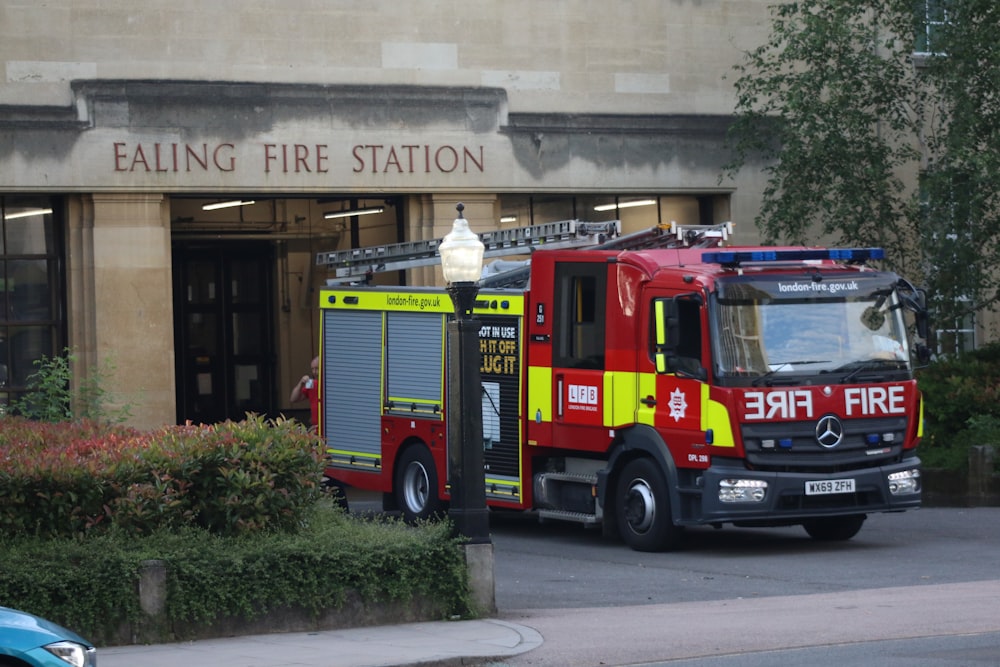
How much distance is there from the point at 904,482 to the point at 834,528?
57.8 inches

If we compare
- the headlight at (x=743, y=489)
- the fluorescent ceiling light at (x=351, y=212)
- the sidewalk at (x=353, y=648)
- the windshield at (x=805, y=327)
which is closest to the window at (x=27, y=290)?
the fluorescent ceiling light at (x=351, y=212)

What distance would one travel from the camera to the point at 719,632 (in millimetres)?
12164

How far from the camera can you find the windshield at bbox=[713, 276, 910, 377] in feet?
53.8

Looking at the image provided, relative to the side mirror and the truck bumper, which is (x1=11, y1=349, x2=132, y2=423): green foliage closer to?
the truck bumper

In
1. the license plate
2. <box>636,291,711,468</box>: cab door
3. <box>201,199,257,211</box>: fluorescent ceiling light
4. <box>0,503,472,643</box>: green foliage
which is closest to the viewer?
<box>0,503,472,643</box>: green foliage

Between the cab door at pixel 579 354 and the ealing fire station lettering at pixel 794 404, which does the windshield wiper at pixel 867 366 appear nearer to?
the ealing fire station lettering at pixel 794 404

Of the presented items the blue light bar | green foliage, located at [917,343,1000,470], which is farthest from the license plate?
green foliage, located at [917,343,1000,470]

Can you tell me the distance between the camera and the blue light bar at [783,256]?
16.7 m

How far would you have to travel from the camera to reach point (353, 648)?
1172cm

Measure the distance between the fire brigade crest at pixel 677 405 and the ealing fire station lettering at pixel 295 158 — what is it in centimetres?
862

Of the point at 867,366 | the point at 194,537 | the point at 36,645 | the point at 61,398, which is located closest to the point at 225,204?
the point at 61,398

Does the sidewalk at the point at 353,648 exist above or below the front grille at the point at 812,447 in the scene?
below

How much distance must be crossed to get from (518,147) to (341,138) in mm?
2739

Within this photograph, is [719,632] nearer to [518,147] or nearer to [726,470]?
[726,470]
